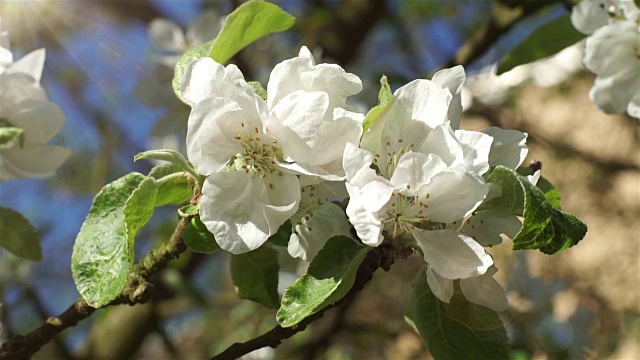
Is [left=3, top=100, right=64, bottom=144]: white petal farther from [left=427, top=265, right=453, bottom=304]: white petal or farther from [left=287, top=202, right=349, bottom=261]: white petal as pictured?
[left=427, top=265, right=453, bottom=304]: white petal

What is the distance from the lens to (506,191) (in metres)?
0.47

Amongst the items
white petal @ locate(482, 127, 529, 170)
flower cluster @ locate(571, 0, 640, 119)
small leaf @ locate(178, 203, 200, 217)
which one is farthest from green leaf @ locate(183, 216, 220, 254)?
flower cluster @ locate(571, 0, 640, 119)

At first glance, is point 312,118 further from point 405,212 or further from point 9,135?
point 9,135

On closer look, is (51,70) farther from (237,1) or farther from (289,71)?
(289,71)

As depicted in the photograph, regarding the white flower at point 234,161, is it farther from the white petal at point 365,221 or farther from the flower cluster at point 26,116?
the flower cluster at point 26,116

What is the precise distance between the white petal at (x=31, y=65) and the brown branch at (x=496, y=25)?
628 millimetres

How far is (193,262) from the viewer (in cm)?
147

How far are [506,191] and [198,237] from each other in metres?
0.22

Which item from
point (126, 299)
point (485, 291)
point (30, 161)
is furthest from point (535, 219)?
point (30, 161)

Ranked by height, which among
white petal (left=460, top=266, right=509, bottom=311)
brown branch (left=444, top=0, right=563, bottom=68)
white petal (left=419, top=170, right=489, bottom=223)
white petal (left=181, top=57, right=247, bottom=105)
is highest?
white petal (left=181, top=57, right=247, bottom=105)

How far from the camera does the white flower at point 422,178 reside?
44 centimetres

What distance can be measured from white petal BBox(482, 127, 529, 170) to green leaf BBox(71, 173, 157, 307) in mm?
249

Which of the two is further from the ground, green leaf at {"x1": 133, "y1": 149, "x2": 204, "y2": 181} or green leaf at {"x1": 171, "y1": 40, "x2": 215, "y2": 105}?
green leaf at {"x1": 171, "y1": 40, "x2": 215, "y2": 105}

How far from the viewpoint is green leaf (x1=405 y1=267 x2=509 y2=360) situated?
0.56 meters
